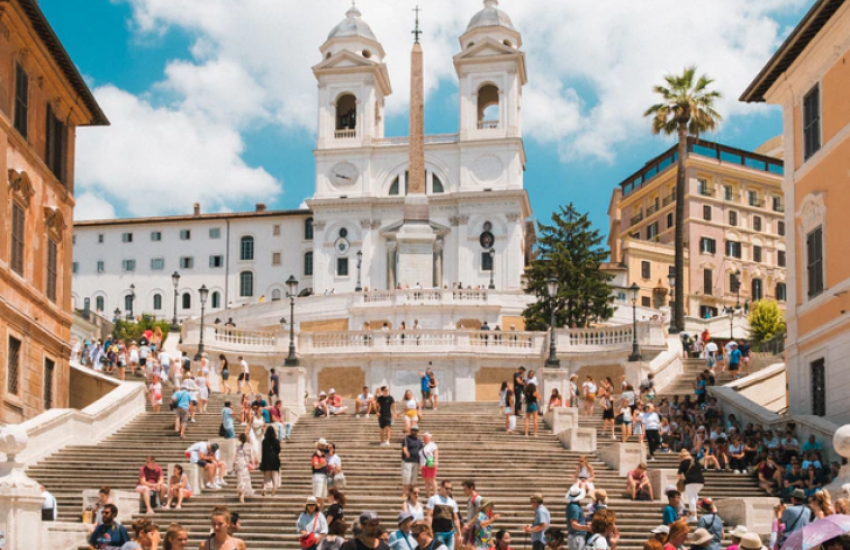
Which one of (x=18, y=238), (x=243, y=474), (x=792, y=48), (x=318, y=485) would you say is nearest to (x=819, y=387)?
(x=792, y=48)

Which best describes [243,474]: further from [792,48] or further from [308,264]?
[308,264]

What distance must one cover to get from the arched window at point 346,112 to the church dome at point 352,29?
14.6 feet

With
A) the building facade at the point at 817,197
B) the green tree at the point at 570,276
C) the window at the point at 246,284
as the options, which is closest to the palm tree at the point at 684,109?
the green tree at the point at 570,276

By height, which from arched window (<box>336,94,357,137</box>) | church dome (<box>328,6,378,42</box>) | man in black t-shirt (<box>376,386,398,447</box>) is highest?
church dome (<box>328,6,378,42</box>)

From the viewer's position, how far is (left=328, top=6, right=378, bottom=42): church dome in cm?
9775

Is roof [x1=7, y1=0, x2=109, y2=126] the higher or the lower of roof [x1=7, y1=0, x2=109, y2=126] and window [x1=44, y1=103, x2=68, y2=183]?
the higher

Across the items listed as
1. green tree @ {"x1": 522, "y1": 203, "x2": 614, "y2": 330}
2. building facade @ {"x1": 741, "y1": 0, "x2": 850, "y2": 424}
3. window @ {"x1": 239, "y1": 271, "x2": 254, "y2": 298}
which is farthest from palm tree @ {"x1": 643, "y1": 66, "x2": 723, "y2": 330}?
window @ {"x1": 239, "y1": 271, "x2": 254, "y2": 298}

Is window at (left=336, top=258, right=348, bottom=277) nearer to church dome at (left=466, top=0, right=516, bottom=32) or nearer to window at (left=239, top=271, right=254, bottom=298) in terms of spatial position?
window at (left=239, top=271, right=254, bottom=298)

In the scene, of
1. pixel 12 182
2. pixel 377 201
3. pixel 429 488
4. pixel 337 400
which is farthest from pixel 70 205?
pixel 377 201

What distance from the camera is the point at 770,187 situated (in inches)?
4289

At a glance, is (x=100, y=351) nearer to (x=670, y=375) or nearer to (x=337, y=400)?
(x=337, y=400)

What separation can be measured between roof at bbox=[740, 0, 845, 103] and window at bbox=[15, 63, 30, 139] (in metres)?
18.8

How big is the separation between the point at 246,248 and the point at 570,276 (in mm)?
42989

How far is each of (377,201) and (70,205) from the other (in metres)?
55.4
